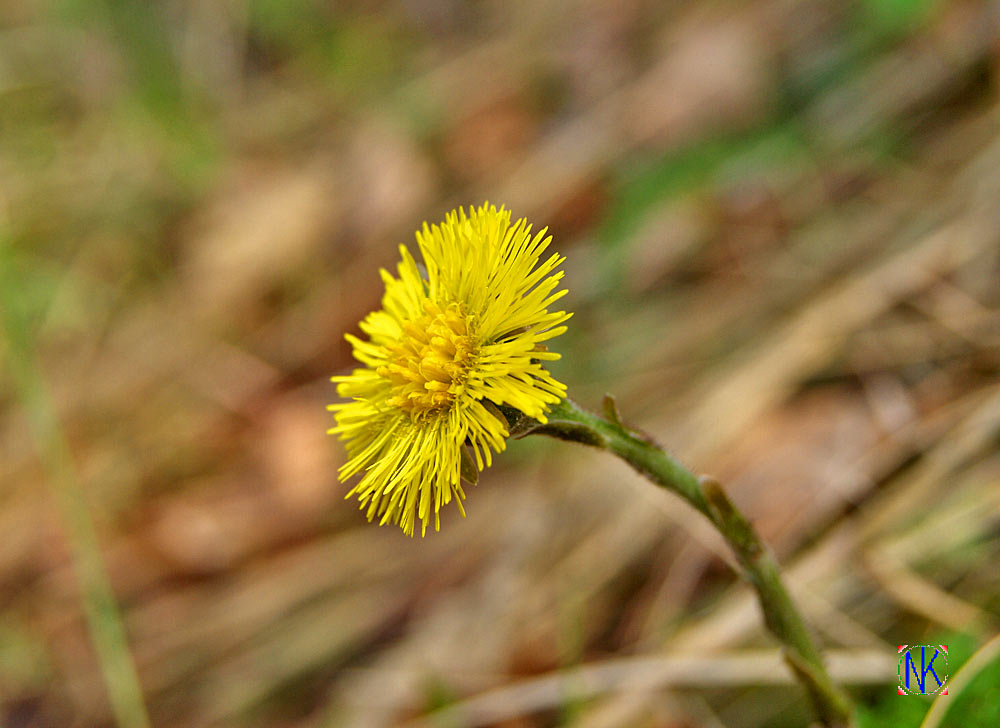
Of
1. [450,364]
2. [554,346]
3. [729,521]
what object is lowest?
[729,521]

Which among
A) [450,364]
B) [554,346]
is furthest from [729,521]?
[554,346]

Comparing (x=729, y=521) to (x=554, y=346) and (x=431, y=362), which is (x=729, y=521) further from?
(x=554, y=346)

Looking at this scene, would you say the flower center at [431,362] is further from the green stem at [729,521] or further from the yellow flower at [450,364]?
the green stem at [729,521]

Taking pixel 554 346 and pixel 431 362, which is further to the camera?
pixel 554 346

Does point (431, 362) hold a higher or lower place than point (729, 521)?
higher

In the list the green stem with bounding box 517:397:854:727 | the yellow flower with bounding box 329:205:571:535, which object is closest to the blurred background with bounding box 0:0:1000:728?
the green stem with bounding box 517:397:854:727
